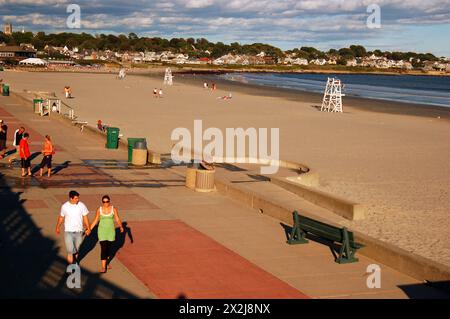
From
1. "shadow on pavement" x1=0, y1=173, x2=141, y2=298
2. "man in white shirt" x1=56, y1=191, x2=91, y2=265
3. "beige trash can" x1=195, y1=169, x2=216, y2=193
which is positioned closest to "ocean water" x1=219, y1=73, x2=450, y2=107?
"beige trash can" x1=195, y1=169, x2=216, y2=193

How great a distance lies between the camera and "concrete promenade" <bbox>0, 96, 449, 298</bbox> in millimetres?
9539

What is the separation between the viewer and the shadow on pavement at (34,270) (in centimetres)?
916

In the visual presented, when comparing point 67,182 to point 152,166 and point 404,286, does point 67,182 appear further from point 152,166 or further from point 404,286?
point 404,286

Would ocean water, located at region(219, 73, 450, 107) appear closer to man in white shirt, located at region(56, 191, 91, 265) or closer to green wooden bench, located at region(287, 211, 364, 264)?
green wooden bench, located at region(287, 211, 364, 264)

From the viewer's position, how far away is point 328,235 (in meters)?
11.4

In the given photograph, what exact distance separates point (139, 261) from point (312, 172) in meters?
9.29

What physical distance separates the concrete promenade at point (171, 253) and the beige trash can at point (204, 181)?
36cm

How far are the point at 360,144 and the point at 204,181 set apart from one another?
1524 centimetres

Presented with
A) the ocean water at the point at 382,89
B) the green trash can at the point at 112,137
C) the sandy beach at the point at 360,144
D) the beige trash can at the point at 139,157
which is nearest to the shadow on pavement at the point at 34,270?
the sandy beach at the point at 360,144

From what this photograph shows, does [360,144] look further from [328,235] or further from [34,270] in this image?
[34,270]

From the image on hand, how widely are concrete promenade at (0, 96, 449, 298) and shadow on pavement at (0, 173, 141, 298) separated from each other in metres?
0.01

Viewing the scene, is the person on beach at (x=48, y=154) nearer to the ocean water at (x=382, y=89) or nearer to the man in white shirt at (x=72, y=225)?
the man in white shirt at (x=72, y=225)

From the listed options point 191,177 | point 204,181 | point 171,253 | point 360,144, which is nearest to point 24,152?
point 191,177

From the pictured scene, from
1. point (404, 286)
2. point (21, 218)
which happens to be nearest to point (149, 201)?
point (21, 218)
